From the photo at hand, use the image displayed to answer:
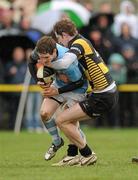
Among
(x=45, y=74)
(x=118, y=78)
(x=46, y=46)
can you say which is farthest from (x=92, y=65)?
(x=118, y=78)

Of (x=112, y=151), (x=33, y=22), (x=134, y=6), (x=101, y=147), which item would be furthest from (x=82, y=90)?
(x=134, y=6)

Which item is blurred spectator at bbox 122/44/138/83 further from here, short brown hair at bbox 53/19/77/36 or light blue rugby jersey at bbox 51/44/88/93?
short brown hair at bbox 53/19/77/36

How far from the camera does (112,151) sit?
1466cm

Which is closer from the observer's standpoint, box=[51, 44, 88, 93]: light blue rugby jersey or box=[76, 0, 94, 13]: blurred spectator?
box=[51, 44, 88, 93]: light blue rugby jersey

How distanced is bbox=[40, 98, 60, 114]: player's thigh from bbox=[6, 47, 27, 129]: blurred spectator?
938cm

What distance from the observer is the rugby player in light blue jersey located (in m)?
10.8

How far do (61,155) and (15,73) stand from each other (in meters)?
7.53

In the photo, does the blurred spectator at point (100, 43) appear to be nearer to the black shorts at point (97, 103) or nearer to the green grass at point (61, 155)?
the green grass at point (61, 155)

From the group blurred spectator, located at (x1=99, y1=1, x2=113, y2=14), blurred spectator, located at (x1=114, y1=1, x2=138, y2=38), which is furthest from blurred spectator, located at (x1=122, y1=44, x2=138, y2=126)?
blurred spectator, located at (x1=99, y1=1, x2=113, y2=14)

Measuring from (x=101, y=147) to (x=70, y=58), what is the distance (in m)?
5.33

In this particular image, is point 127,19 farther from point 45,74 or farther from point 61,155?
point 45,74

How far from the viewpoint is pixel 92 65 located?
11.2 metres

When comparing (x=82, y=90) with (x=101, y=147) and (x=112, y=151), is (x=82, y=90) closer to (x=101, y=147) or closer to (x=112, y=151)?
(x=112, y=151)

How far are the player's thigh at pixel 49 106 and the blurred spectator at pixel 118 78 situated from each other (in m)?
9.74
